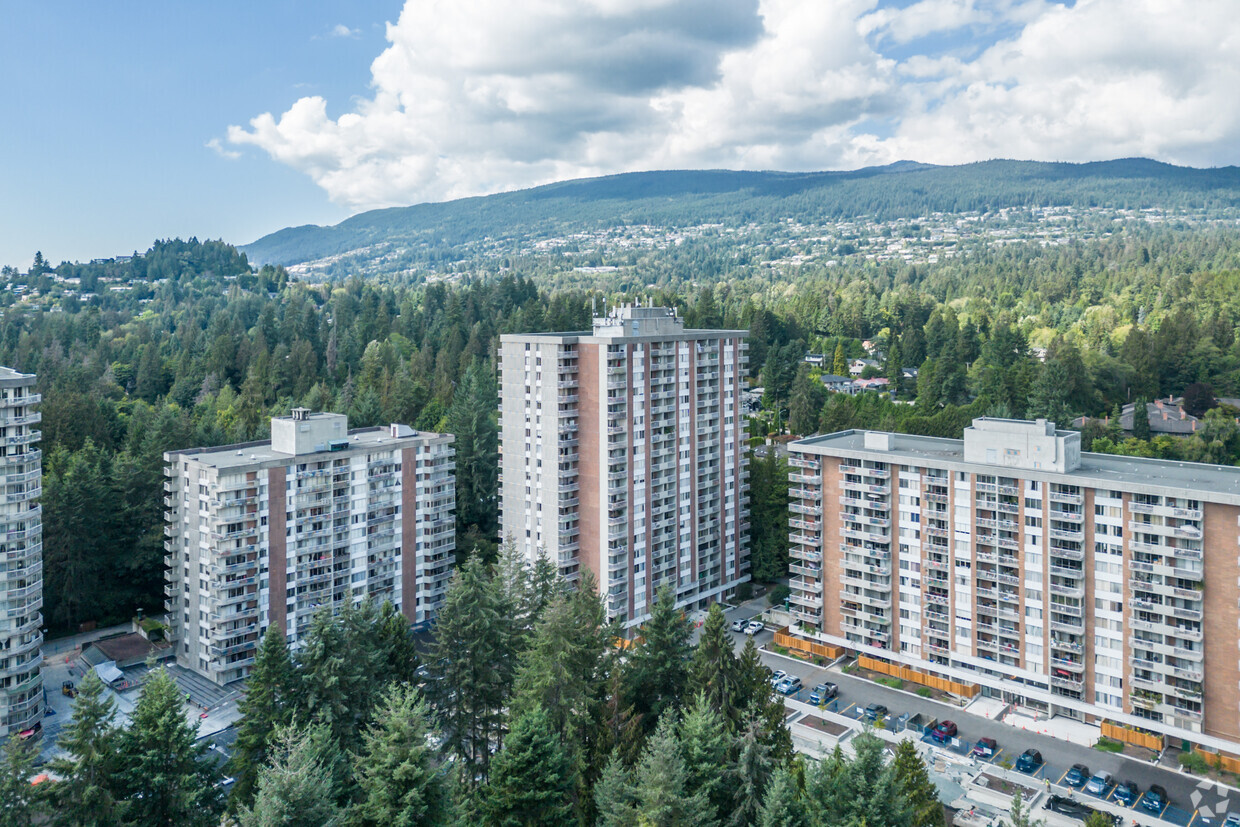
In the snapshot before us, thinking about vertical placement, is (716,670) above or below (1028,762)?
above

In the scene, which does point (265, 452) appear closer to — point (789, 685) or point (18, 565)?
point (18, 565)

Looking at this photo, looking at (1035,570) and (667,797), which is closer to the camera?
(667,797)

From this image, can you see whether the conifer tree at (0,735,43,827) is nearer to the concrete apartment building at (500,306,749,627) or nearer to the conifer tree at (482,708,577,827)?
the conifer tree at (482,708,577,827)

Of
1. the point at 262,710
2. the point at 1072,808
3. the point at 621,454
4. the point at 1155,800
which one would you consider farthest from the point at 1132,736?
the point at 262,710

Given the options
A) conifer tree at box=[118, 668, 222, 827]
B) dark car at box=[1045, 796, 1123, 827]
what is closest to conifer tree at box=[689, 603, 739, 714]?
dark car at box=[1045, 796, 1123, 827]

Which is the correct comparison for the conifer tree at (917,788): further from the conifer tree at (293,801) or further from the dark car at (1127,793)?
the conifer tree at (293,801)

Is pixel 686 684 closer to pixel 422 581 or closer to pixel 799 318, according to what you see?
pixel 422 581
